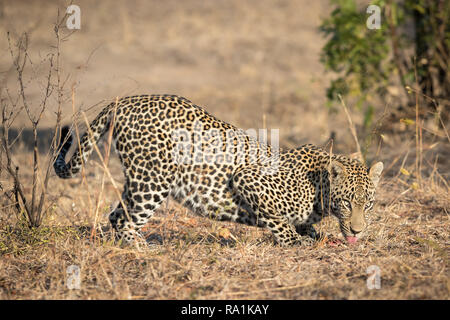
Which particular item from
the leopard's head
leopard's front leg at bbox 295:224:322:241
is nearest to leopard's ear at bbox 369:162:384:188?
the leopard's head

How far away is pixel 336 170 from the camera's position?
19.1 feet

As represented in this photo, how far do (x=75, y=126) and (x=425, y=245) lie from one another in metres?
3.77

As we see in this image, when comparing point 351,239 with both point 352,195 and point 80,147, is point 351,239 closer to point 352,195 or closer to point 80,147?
point 352,195

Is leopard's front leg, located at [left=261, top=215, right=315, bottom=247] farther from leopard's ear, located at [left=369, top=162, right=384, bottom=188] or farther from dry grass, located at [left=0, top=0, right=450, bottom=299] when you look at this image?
leopard's ear, located at [left=369, top=162, right=384, bottom=188]

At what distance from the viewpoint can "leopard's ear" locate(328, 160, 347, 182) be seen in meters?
5.79

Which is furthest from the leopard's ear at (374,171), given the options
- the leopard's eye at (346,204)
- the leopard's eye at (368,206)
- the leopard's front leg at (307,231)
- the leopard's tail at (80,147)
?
the leopard's tail at (80,147)

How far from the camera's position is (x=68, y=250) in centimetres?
569

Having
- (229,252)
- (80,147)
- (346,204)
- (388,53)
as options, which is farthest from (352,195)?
(388,53)

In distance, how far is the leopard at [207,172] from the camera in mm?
5977

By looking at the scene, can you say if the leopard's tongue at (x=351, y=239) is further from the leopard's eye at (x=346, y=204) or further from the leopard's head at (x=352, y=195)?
the leopard's eye at (x=346, y=204)

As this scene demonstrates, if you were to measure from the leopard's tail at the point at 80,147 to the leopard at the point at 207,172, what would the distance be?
11 mm

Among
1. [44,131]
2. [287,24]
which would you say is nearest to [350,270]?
[44,131]

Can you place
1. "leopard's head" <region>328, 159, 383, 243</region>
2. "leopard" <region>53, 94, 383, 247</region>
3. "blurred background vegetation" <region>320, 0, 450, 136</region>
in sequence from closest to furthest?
"leopard's head" <region>328, 159, 383, 243</region>
"leopard" <region>53, 94, 383, 247</region>
"blurred background vegetation" <region>320, 0, 450, 136</region>

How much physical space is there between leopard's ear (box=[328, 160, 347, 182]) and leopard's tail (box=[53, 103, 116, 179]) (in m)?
2.44
